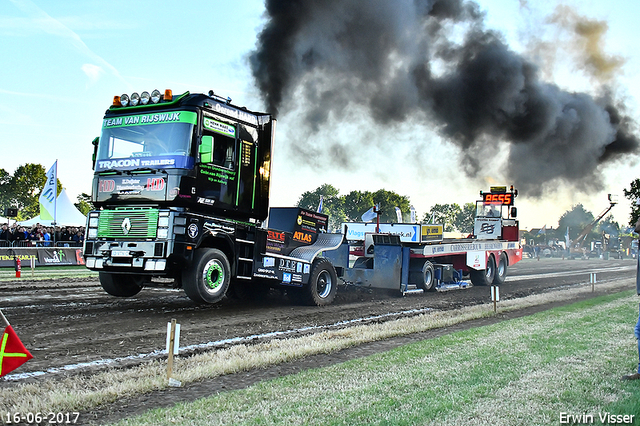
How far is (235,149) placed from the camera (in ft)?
33.0

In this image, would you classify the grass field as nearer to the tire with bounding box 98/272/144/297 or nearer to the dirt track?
the dirt track

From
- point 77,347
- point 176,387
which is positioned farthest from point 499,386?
point 77,347

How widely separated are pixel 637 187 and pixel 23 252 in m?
26.5

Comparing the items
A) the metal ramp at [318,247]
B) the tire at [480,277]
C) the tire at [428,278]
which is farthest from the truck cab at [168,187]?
the tire at [480,277]

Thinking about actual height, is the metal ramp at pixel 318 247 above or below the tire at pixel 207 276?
above

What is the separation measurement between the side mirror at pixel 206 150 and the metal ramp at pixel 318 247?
3.02 m

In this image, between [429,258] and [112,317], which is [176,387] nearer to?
[112,317]

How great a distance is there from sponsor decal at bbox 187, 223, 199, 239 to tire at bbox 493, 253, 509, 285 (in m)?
13.4

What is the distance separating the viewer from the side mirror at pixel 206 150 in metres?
9.28

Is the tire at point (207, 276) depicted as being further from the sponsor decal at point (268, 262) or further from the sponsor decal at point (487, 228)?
the sponsor decal at point (487, 228)

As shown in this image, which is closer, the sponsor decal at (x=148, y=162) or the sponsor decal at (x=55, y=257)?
the sponsor decal at (x=148, y=162)

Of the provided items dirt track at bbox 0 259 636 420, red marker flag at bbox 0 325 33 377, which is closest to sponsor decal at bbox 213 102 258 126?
dirt track at bbox 0 259 636 420

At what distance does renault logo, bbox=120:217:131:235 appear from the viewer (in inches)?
362

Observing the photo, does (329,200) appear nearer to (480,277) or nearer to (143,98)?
(480,277)
